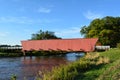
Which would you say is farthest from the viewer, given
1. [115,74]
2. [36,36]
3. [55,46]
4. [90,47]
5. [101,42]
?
[36,36]

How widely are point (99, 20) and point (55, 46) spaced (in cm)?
2691

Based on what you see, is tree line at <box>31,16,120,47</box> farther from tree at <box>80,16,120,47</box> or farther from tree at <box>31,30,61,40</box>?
tree at <box>31,30,61,40</box>

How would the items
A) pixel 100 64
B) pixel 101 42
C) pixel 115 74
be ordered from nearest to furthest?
pixel 115 74 → pixel 100 64 → pixel 101 42

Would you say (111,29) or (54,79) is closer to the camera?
(54,79)

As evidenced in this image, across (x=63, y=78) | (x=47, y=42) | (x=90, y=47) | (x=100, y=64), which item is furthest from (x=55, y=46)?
(x=63, y=78)

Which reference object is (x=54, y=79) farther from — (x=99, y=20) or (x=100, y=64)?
(x=99, y=20)

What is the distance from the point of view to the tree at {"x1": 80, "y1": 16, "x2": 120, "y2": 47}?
94188 mm

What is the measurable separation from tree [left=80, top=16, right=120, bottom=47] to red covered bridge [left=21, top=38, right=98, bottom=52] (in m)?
21.2

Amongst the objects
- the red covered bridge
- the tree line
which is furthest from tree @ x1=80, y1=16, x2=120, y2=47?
the red covered bridge

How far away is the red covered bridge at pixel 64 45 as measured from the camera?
72625 millimetres

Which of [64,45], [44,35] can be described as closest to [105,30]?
[64,45]

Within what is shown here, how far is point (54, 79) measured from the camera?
15.3m

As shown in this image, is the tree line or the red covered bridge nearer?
the red covered bridge

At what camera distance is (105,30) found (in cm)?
9456
